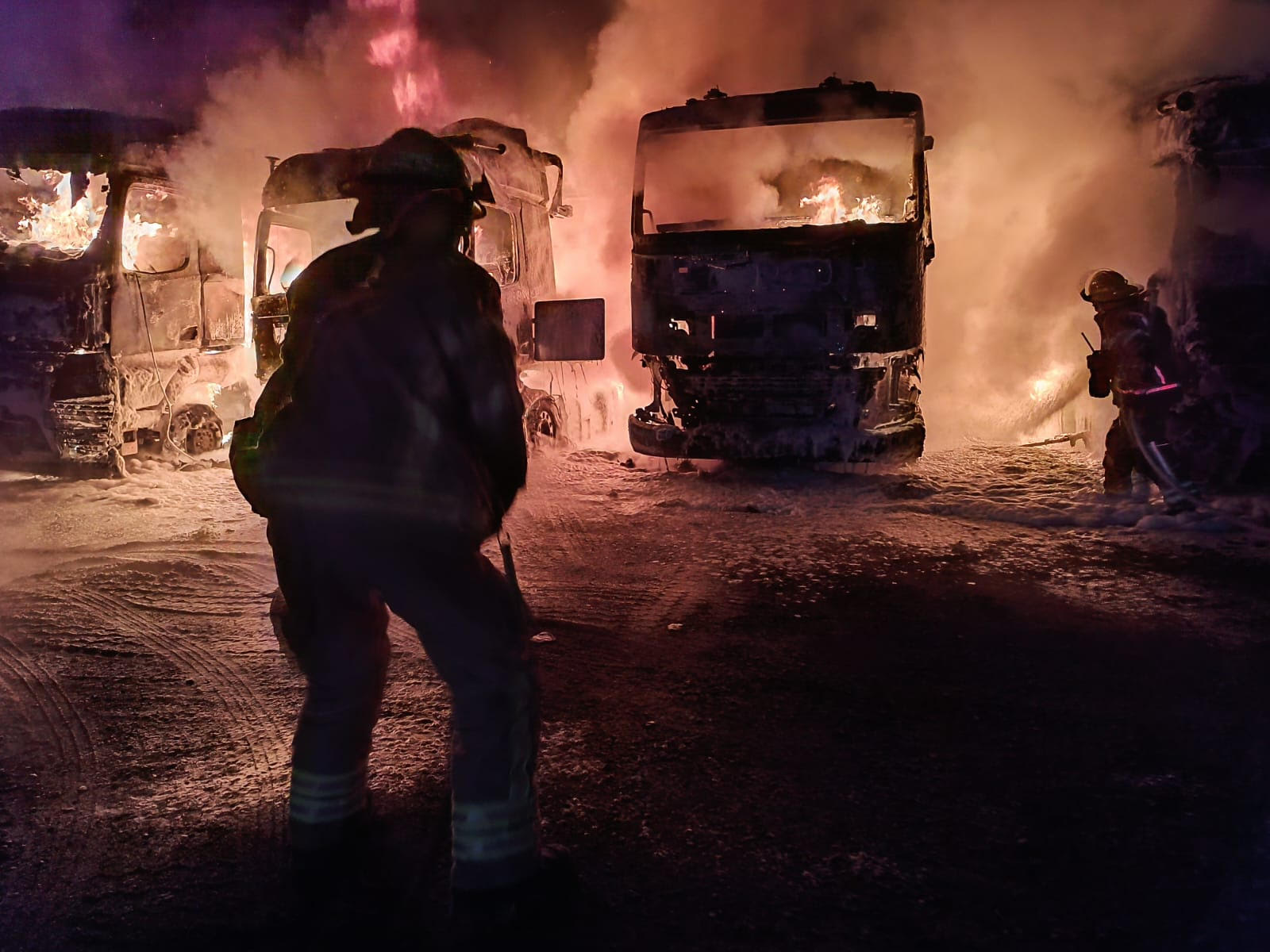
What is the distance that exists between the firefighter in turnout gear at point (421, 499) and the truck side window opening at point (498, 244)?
6479mm

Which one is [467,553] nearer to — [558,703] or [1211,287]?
[558,703]

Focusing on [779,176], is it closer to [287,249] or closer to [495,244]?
[495,244]

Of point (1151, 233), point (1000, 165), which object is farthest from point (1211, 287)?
point (1000, 165)

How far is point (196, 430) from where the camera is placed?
9180 millimetres

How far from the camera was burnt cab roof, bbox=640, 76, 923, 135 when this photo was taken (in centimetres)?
725

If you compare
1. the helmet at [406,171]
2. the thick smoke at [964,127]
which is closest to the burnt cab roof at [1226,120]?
the thick smoke at [964,127]

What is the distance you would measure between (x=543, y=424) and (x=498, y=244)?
1.90m

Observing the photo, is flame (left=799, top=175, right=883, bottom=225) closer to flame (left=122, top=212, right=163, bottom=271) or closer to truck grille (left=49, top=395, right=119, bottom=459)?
flame (left=122, top=212, right=163, bottom=271)

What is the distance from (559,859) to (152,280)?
7919 mm

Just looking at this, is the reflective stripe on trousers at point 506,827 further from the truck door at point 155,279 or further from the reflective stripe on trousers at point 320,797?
the truck door at point 155,279

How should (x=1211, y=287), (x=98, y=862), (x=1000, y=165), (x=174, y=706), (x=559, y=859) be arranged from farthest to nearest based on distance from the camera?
(x=1000, y=165) → (x=1211, y=287) → (x=174, y=706) → (x=98, y=862) → (x=559, y=859)

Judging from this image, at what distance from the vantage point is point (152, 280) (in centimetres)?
836

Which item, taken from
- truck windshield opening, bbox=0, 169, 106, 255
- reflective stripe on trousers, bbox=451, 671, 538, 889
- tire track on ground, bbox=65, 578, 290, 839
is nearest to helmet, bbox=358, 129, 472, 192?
reflective stripe on trousers, bbox=451, 671, 538, 889

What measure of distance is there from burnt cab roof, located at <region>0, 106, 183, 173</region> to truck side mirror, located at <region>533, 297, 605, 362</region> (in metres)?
3.93
